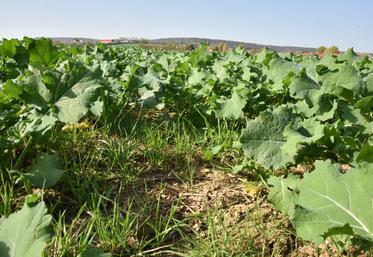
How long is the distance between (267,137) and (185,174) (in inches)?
21.2

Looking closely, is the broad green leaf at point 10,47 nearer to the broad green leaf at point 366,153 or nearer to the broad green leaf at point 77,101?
the broad green leaf at point 77,101

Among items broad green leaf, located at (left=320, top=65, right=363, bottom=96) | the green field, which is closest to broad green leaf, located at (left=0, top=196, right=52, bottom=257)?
the green field

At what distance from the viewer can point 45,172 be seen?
6.46ft

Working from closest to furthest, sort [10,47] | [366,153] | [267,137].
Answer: [366,153]
[267,137]
[10,47]

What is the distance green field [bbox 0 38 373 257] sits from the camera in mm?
1373

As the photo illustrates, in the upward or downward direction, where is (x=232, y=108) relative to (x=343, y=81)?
downward

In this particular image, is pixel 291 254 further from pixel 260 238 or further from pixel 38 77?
pixel 38 77

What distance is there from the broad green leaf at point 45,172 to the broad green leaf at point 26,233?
67 centimetres

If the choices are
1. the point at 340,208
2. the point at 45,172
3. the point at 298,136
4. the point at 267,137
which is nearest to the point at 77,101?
the point at 45,172

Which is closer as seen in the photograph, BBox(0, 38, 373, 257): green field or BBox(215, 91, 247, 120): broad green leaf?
BBox(0, 38, 373, 257): green field

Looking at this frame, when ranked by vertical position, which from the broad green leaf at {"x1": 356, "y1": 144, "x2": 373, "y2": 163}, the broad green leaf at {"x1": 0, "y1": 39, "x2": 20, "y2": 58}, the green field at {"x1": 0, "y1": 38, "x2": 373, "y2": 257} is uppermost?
the broad green leaf at {"x1": 0, "y1": 39, "x2": 20, "y2": 58}

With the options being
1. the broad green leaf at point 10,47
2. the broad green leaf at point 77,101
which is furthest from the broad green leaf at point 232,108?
the broad green leaf at point 10,47

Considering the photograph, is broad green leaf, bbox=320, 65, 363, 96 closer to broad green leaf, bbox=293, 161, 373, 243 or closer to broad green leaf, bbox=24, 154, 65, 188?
broad green leaf, bbox=293, 161, 373, 243

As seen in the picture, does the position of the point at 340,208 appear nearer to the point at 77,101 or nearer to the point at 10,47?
the point at 77,101
